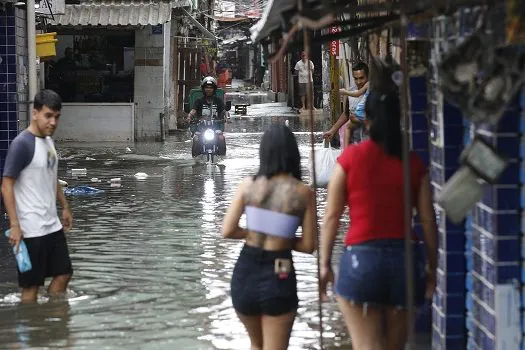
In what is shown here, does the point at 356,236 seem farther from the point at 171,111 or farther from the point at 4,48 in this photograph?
the point at 171,111

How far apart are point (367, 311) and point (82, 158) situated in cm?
1741

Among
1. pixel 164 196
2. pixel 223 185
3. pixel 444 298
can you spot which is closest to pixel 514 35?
pixel 444 298

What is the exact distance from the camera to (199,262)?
10992 millimetres

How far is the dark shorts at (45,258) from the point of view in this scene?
8.39 m

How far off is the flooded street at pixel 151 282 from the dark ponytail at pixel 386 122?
248 cm

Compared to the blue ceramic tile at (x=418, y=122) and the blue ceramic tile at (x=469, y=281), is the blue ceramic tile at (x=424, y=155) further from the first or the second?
the blue ceramic tile at (x=469, y=281)

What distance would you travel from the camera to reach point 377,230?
5668 millimetres

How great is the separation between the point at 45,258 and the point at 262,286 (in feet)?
9.34

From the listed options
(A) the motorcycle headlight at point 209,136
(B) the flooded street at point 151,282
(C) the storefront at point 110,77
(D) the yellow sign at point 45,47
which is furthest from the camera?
(C) the storefront at point 110,77

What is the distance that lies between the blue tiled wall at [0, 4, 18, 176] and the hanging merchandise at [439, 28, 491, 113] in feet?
36.6

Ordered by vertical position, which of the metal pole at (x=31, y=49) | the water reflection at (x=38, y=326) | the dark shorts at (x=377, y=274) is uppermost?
the metal pole at (x=31, y=49)

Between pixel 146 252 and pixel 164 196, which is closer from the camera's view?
pixel 146 252

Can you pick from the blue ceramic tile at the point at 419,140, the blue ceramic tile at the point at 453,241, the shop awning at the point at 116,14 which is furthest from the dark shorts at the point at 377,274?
the shop awning at the point at 116,14

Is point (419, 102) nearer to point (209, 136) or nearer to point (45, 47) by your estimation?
point (45, 47)
